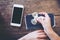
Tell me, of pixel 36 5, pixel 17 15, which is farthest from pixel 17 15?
pixel 36 5

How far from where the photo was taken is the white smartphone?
38.2 inches

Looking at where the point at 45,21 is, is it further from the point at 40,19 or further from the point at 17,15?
the point at 17,15

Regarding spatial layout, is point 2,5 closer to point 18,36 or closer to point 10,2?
point 10,2

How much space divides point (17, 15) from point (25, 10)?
51 mm

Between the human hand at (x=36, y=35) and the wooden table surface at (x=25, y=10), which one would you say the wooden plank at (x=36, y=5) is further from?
the human hand at (x=36, y=35)

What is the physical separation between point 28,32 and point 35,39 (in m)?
0.05

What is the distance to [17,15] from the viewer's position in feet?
3.19

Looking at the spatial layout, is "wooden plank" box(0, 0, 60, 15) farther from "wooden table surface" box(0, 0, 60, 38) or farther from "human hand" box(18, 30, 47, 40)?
"human hand" box(18, 30, 47, 40)

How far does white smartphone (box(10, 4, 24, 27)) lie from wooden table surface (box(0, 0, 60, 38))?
0.02 meters

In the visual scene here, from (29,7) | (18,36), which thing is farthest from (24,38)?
(29,7)

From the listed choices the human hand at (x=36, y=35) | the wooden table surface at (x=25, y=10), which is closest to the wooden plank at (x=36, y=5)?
the wooden table surface at (x=25, y=10)

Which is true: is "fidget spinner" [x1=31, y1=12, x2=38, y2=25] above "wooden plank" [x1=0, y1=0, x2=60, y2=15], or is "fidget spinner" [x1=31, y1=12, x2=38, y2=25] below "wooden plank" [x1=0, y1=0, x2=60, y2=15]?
below

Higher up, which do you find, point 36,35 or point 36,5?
point 36,5

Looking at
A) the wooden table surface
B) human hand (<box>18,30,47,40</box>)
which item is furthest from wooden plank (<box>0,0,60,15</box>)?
human hand (<box>18,30,47,40</box>)
